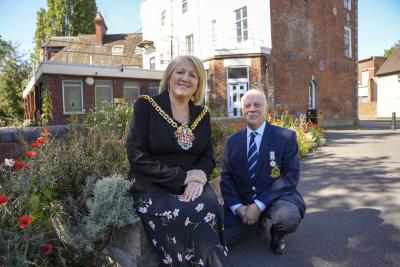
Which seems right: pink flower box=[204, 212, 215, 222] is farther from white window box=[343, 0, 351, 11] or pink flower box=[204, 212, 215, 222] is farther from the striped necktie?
white window box=[343, 0, 351, 11]

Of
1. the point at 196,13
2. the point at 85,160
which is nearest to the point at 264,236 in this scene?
the point at 85,160

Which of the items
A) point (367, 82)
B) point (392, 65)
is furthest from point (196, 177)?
point (367, 82)

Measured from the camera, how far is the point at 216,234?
2.53 m

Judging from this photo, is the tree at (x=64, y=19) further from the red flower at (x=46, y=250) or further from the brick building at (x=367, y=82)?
the red flower at (x=46, y=250)

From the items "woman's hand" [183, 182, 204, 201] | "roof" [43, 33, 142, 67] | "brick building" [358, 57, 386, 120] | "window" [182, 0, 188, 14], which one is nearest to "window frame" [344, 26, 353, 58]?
"window" [182, 0, 188, 14]

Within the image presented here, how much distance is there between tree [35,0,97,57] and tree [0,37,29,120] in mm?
6701

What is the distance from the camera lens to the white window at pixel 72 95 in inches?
741

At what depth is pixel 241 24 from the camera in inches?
812

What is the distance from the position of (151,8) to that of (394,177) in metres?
26.5

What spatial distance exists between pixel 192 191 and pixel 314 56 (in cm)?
2270

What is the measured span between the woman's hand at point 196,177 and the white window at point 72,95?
1727 centimetres

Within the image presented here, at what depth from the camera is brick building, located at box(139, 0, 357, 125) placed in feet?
64.4

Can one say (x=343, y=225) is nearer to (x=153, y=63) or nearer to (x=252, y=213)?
(x=252, y=213)

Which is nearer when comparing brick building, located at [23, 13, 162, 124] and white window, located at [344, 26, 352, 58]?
brick building, located at [23, 13, 162, 124]
